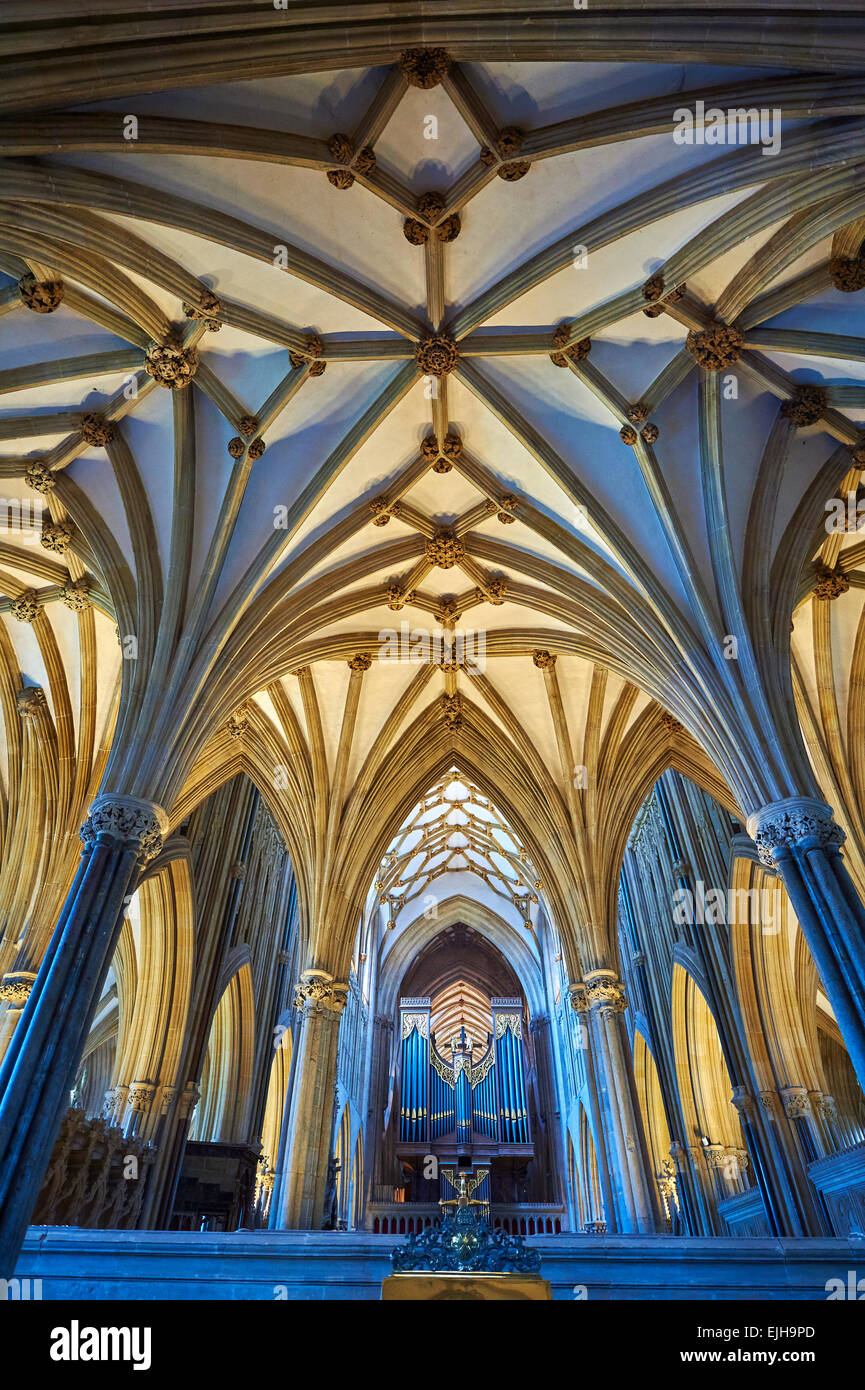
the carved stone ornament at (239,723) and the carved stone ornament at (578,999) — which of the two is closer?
the carved stone ornament at (578,999)

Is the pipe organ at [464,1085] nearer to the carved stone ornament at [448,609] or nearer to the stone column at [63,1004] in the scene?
the carved stone ornament at [448,609]

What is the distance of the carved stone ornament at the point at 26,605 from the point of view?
14.6 meters

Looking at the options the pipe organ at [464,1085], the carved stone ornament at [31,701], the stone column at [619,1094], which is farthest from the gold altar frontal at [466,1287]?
the pipe organ at [464,1085]

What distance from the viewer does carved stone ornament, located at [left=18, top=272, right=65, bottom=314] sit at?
391 inches

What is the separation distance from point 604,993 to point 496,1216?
40.4 feet

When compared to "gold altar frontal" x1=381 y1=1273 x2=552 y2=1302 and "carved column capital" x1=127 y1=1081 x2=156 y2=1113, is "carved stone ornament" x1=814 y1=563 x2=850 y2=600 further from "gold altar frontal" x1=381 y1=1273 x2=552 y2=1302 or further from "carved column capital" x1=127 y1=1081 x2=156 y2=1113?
"carved column capital" x1=127 y1=1081 x2=156 y2=1113

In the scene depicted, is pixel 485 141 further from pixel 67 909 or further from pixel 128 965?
pixel 128 965

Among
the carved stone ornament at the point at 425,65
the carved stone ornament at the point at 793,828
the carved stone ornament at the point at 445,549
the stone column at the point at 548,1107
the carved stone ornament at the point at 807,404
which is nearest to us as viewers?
the carved stone ornament at the point at 425,65

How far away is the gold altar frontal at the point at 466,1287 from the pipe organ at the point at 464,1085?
70.0 ft

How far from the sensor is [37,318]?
35.1 ft

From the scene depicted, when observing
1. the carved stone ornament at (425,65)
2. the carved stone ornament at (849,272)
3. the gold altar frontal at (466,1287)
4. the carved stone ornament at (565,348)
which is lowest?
the gold altar frontal at (466,1287)

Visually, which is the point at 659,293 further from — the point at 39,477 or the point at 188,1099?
the point at 188,1099

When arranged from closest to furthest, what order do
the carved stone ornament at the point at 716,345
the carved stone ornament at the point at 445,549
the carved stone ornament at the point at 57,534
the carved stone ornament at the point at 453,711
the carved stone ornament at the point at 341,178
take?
the carved stone ornament at the point at 341,178, the carved stone ornament at the point at 716,345, the carved stone ornament at the point at 57,534, the carved stone ornament at the point at 445,549, the carved stone ornament at the point at 453,711
